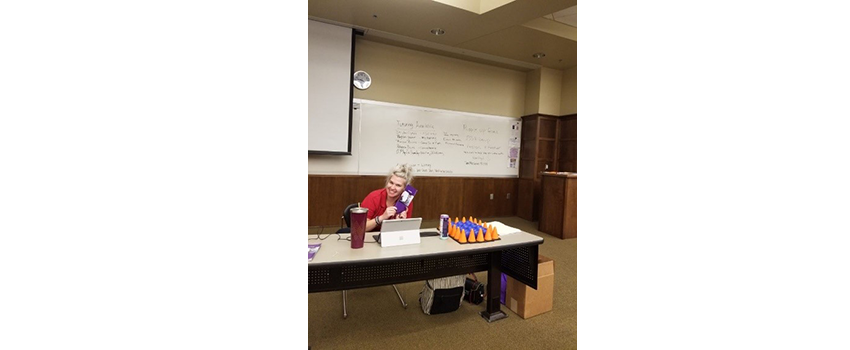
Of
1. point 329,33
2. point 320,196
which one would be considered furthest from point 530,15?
point 320,196

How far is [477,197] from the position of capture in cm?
517

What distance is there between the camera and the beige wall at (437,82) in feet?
14.3

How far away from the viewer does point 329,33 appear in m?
3.78

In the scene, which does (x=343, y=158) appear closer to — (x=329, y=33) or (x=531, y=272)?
(x=329, y=33)

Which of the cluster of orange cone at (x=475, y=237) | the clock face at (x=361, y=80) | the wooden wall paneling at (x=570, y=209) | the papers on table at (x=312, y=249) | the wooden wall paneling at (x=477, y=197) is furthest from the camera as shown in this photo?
the wooden wall paneling at (x=477, y=197)

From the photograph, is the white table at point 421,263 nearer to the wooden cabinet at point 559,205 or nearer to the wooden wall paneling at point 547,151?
the wooden cabinet at point 559,205

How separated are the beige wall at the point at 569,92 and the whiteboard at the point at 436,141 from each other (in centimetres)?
84

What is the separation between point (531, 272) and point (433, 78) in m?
3.59

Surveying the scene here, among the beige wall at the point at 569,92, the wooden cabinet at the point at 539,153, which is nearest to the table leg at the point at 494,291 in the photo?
the wooden cabinet at the point at 539,153

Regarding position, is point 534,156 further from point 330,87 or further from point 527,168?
point 330,87

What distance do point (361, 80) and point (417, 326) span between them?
11.1 feet

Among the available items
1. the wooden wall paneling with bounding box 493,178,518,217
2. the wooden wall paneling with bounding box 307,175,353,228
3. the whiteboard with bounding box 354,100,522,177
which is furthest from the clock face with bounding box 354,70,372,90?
the wooden wall paneling with bounding box 493,178,518,217

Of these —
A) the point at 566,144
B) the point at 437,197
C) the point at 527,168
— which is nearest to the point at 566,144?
the point at 566,144

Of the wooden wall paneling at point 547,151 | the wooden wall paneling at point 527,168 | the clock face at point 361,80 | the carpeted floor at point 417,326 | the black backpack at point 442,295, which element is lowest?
the carpeted floor at point 417,326
